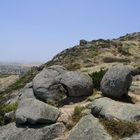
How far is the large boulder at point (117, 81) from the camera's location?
1013 inches

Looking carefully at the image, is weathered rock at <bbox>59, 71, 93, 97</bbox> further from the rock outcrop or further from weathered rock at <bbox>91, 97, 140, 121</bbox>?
weathered rock at <bbox>91, 97, 140, 121</bbox>

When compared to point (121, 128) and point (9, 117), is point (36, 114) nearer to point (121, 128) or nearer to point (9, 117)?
point (9, 117)

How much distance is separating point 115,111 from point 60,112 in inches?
167

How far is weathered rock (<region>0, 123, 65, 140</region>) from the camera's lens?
74.1 feet

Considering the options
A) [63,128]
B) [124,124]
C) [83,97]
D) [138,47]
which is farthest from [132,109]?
[138,47]

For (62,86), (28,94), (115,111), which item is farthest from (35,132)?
(28,94)

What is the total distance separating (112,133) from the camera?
792 inches

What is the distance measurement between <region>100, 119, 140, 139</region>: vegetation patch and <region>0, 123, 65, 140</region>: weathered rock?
11.4ft

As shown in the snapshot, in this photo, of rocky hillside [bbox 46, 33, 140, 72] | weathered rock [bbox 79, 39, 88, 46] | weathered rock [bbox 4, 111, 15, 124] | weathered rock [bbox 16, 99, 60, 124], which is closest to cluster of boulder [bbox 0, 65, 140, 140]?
weathered rock [bbox 16, 99, 60, 124]

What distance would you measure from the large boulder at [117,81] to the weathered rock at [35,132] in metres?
5.00

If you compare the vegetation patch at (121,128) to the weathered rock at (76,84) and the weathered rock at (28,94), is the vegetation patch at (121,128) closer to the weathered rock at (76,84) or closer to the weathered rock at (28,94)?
the weathered rock at (76,84)

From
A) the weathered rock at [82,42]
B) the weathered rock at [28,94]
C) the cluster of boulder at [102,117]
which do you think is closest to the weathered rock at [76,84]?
the weathered rock at [28,94]

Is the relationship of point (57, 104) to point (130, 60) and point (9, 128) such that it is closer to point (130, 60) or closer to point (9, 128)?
point (9, 128)

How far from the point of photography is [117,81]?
2567 centimetres
